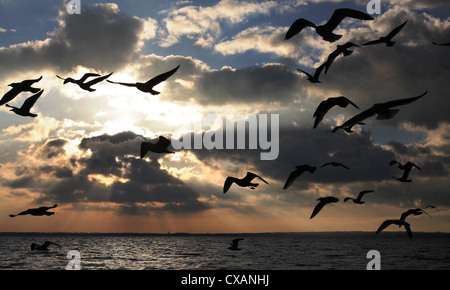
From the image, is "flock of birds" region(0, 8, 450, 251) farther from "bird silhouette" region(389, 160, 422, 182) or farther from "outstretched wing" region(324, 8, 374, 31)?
"bird silhouette" region(389, 160, 422, 182)

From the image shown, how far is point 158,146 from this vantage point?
464 inches

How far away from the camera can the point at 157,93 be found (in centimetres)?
1125

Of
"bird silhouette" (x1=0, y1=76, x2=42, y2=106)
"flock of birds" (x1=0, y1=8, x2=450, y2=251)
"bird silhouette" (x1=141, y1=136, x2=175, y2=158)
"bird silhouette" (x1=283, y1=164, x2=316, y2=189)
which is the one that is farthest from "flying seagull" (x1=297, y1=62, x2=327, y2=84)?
"bird silhouette" (x1=0, y1=76, x2=42, y2=106)

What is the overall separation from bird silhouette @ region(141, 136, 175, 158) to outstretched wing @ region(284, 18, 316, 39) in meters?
4.29

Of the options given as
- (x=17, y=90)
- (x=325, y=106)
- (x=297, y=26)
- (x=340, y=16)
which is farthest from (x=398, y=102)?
(x=17, y=90)

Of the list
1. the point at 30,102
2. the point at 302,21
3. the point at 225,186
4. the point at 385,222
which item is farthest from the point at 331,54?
the point at 30,102

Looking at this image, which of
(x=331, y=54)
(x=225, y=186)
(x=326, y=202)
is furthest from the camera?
(x=326, y=202)

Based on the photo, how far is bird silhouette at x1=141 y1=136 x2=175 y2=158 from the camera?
38.4 ft

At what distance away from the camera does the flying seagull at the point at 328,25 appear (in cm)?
1109

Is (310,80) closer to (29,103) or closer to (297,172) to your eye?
(297,172)
